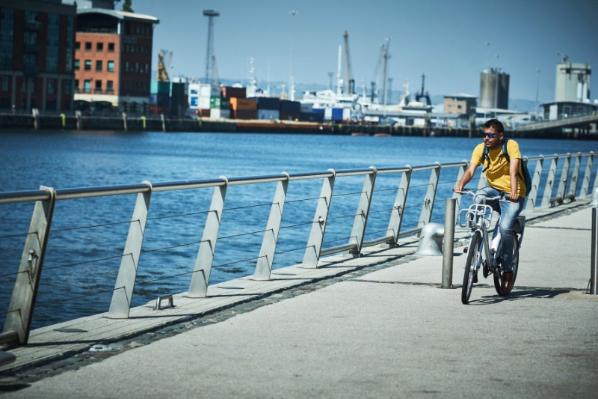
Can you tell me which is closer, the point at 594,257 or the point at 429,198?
the point at 594,257

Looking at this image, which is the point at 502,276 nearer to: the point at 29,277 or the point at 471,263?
the point at 471,263

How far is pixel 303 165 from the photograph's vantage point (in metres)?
97.2

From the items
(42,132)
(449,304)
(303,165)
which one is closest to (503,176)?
(449,304)

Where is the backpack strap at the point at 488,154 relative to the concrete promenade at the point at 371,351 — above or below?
above

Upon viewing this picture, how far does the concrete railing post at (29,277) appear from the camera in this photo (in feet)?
27.9

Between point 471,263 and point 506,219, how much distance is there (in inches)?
31.8

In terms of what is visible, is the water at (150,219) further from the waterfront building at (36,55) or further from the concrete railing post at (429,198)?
the waterfront building at (36,55)

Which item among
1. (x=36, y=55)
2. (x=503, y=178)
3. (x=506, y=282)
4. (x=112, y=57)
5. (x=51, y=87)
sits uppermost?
(x=112, y=57)

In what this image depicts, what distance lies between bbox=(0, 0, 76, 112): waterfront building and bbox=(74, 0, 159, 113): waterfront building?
838 inches

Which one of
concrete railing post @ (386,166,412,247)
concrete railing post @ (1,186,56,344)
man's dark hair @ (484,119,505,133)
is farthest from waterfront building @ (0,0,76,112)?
concrete railing post @ (1,186,56,344)

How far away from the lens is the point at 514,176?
37.3 ft

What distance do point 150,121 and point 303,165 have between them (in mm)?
73773

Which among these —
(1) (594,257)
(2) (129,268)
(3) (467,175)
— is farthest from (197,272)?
(1) (594,257)

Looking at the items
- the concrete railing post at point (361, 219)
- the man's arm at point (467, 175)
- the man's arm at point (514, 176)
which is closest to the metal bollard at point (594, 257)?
the man's arm at point (514, 176)
